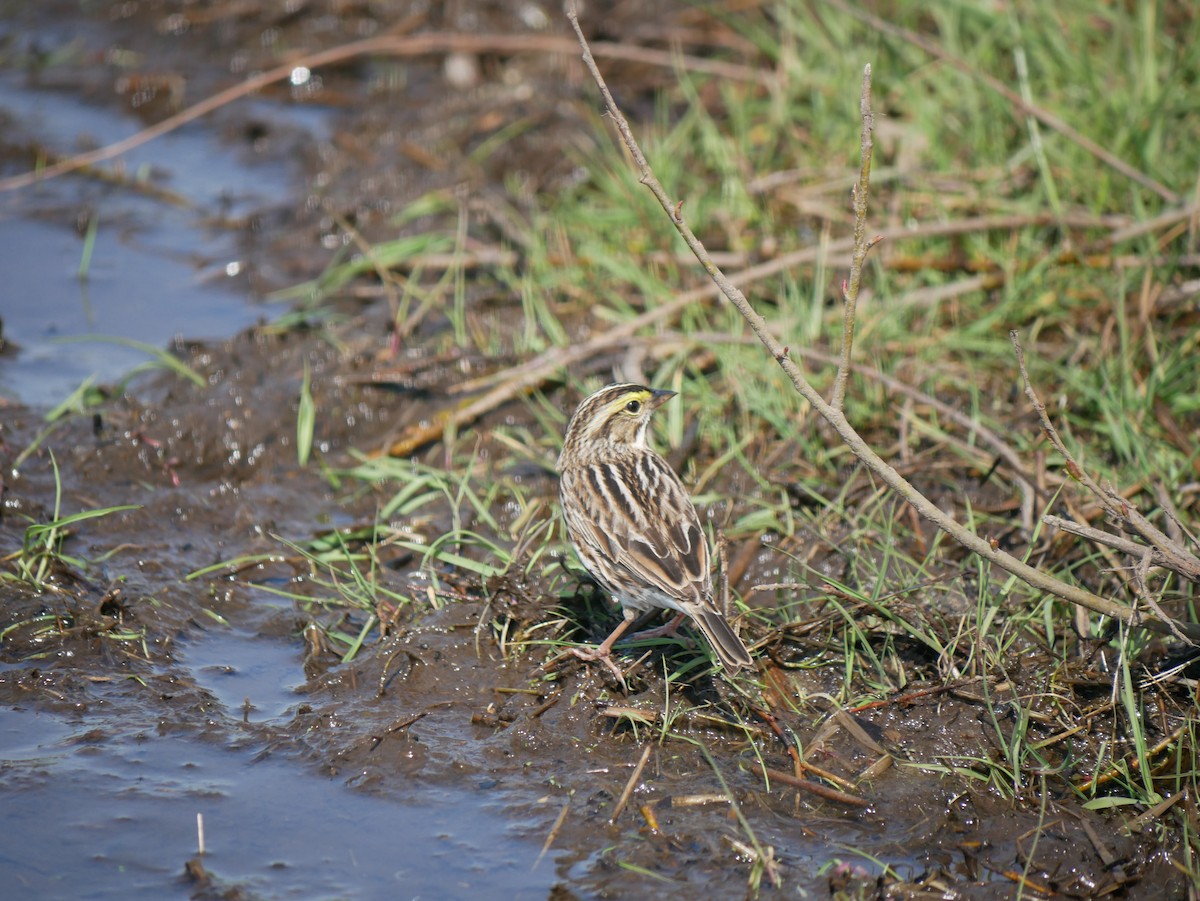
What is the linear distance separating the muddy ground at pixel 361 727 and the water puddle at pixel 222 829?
1 cm

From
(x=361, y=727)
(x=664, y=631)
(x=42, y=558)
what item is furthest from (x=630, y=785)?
(x=42, y=558)

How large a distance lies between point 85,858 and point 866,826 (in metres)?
2.87

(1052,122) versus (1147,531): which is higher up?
(1052,122)

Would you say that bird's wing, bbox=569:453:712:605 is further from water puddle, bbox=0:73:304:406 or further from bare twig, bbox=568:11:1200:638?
water puddle, bbox=0:73:304:406

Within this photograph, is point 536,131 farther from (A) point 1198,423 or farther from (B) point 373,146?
(A) point 1198,423

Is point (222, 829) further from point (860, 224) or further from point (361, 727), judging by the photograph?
point (860, 224)

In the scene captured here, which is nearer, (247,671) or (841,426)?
(841,426)

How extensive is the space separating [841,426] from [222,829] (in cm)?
272

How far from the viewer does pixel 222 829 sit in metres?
4.92

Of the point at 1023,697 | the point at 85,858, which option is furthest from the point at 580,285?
the point at 85,858

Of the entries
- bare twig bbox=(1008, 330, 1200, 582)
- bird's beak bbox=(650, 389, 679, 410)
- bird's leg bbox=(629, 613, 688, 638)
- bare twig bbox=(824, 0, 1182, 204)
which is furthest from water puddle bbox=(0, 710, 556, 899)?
bare twig bbox=(824, 0, 1182, 204)

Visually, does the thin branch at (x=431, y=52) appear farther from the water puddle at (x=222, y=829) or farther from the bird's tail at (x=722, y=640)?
the bird's tail at (x=722, y=640)

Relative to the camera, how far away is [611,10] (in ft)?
37.7

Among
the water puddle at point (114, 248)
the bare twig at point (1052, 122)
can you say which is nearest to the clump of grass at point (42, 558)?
the water puddle at point (114, 248)
